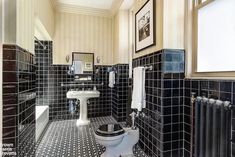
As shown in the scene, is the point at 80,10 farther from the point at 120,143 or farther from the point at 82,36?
the point at 120,143

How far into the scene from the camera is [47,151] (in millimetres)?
2494

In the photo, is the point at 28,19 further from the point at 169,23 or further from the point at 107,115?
the point at 107,115

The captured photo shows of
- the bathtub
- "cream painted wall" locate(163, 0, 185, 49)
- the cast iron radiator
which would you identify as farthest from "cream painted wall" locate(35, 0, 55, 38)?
the cast iron radiator

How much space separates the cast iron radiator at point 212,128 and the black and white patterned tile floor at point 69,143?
3.48ft

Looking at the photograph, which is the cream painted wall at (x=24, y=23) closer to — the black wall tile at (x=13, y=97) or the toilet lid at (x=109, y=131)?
the black wall tile at (x=13, y=97)

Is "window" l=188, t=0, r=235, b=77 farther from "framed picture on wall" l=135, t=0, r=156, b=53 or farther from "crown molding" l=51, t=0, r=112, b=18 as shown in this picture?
"crown molding" l=51, t=0, r=112, b=18

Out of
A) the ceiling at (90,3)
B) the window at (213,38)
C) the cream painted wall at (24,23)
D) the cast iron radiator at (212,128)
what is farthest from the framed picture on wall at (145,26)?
the cream painted wall at (24,23)

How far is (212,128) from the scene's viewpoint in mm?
1477

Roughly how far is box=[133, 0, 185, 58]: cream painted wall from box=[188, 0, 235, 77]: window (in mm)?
159

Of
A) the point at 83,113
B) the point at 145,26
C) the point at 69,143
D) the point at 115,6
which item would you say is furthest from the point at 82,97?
the point at 115,6

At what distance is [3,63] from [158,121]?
1828 millimetres

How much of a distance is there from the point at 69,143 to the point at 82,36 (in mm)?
2667

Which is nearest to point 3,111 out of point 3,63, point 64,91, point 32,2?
point 3,63

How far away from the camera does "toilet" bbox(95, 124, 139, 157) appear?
2.14 meters
